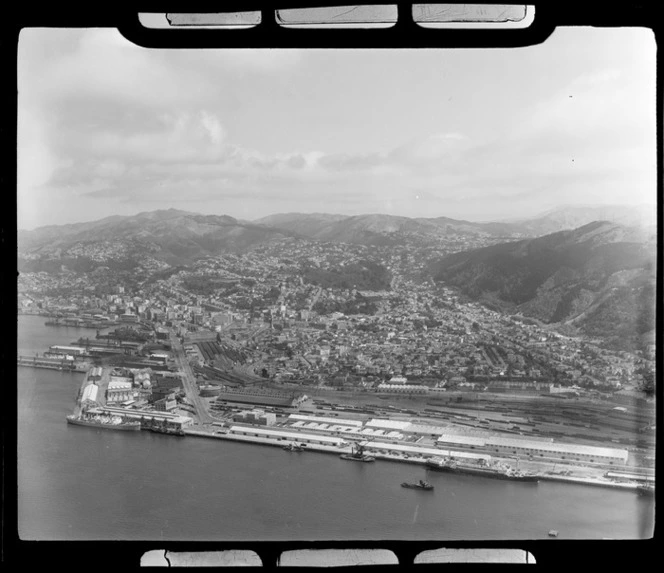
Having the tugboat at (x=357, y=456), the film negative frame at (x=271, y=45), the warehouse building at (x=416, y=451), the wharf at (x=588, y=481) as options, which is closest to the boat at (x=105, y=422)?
the film negative frame at (x=271, y=45)

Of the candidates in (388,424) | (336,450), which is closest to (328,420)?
(336,450)

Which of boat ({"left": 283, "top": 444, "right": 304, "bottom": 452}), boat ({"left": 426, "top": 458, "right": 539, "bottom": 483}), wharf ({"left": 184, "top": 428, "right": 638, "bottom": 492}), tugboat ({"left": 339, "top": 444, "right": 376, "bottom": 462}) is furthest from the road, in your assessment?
boat ({"left": 426, "top": 458, "right": 539, "bottom": 483})

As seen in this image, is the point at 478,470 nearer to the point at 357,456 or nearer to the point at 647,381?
the point at 357,456

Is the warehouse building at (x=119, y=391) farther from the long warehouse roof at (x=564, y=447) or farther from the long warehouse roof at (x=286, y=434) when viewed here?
the long warehouse roof at (x=564, y=447)

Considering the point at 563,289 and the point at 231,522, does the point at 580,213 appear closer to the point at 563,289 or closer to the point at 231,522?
the point at 563,289
